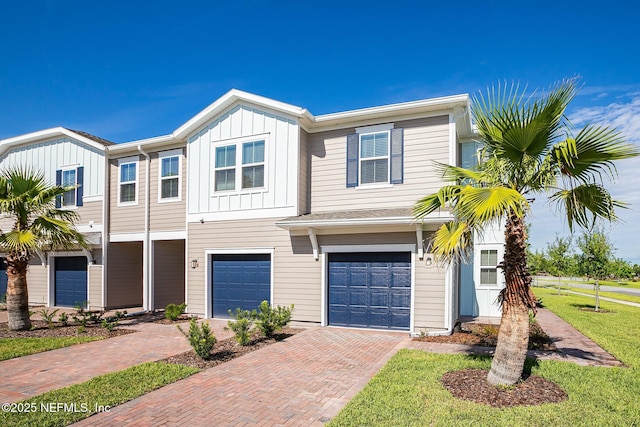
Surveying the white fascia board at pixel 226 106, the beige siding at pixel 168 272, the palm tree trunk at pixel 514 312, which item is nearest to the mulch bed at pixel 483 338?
the palm tree trunk at pixel 514 312

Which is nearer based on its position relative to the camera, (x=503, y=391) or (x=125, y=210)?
(x=503, y=391)

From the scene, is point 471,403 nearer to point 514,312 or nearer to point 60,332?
point 514,312

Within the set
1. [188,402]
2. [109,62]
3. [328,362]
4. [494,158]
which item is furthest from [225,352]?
[109,62]

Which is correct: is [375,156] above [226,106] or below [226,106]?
below

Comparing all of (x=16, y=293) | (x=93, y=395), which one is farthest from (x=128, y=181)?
(x=93, y=395)

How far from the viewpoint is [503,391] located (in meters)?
5.91

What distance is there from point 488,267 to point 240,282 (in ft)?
28.4

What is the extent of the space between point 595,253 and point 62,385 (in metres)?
20.1

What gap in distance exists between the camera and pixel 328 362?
7.93 metres

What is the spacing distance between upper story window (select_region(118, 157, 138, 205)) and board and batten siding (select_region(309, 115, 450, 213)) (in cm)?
760

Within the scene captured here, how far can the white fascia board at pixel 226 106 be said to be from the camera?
470 inches

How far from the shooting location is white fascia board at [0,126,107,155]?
16.0 metres

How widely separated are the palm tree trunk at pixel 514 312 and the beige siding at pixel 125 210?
1341 cm

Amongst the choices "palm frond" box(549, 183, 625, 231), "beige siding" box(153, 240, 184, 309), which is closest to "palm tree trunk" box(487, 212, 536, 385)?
"palm frond" box(549, 183, 625, 231)
